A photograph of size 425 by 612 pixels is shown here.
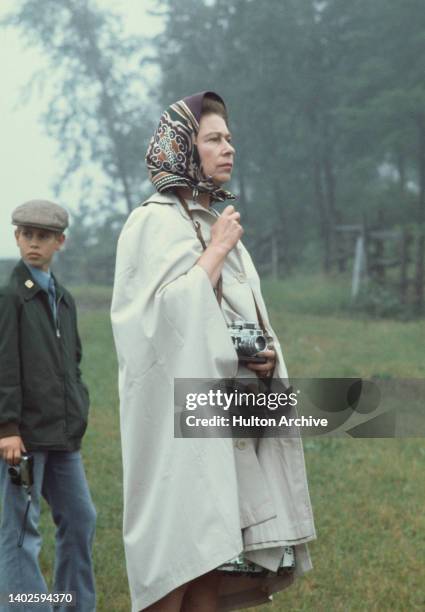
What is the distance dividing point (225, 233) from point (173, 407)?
551mm

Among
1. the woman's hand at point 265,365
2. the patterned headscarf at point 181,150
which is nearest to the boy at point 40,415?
the patterned headscarf at point 181,150

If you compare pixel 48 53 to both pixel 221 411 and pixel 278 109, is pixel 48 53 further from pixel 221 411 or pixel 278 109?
pixel 221 411

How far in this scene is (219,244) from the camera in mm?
3049

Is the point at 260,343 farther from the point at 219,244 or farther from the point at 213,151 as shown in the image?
the point at 213,151

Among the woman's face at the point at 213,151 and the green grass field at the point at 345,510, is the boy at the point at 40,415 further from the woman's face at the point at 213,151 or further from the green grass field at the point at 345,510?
the woman's face at the point at 213,151

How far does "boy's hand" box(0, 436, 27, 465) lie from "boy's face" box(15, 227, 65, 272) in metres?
0.72

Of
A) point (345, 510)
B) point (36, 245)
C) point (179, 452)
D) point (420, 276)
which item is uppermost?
point (420, 276)

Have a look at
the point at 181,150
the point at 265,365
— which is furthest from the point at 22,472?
the point at 181,150

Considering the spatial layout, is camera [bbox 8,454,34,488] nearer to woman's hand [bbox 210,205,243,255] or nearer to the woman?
the woman

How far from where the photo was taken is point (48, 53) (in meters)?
36.5

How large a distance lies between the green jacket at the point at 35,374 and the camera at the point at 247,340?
114 centimetres

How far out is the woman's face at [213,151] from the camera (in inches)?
125

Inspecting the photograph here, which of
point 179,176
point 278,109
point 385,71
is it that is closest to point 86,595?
point 179,176

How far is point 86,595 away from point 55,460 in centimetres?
57
